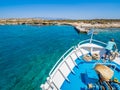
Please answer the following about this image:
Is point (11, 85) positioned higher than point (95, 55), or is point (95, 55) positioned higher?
point (95, 55)

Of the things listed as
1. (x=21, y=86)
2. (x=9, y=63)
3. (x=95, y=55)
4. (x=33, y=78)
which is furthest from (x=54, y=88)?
(x=9, y=63)

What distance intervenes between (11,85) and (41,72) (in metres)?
4.26

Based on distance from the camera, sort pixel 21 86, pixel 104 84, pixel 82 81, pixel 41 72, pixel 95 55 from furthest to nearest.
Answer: pixel 41 72, pixel 21 86, pixel 95 55, pixel 82 81, pixel 104 84

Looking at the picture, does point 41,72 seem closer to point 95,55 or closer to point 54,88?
point 95,55

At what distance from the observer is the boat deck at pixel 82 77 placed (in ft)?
34.2

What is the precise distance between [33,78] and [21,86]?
7.16 ft

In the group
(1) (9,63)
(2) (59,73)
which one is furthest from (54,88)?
(1) (9,63)

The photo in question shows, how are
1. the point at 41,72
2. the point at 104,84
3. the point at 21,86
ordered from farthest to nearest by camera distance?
the point at 41,72
the point at 21,86
the point at 104,84

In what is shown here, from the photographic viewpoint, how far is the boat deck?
10.4 metres

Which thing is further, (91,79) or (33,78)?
(33,78)

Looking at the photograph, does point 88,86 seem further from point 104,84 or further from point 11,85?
point 11,85

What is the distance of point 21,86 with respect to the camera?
690 inches

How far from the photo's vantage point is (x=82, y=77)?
11.4 metres

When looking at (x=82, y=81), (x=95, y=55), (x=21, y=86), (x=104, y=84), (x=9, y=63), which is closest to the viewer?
(x=104, y=84)
